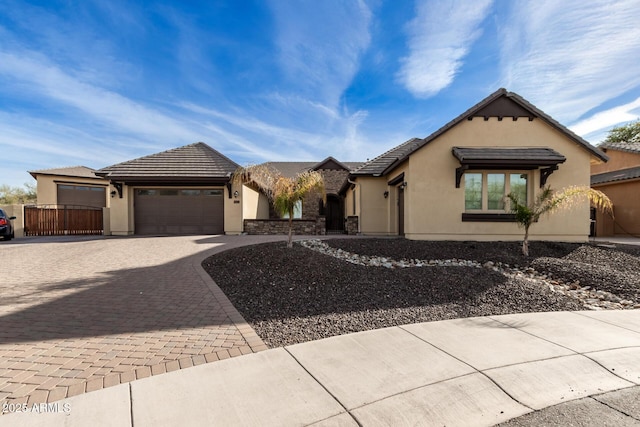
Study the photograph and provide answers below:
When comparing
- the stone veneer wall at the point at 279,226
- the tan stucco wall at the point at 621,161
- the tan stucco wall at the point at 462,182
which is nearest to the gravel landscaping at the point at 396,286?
the tan stucco wall at the point at 462,182

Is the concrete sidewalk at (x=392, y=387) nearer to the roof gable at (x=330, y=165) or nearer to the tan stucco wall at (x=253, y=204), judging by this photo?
the tan stucco wall at (x=253, y=204)

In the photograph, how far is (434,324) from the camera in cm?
413

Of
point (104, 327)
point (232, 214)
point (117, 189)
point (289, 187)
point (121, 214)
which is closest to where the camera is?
point (104, 327)

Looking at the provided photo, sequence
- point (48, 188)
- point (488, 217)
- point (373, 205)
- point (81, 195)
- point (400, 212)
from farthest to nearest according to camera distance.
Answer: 1. point (81, 195)
2. point (48, 188)
3. point (373, 205)
4. point (400, 212)
5. point (488, 217)

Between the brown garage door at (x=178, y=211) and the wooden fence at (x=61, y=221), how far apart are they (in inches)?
174

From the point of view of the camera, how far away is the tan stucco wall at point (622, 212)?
15359 mm

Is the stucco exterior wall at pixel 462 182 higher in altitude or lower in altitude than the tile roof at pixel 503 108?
lower

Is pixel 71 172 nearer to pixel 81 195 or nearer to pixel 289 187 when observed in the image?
pixel 81 195

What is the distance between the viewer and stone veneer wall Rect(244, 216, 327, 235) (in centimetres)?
1592

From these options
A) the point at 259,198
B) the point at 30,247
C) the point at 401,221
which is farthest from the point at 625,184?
the point at 30,247

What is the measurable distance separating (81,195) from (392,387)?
29419 millimetres

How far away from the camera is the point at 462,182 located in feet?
35.5

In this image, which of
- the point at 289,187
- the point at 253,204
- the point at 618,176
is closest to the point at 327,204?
the point at 253,204

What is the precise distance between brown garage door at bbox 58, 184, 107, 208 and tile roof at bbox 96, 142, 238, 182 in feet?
37.1
